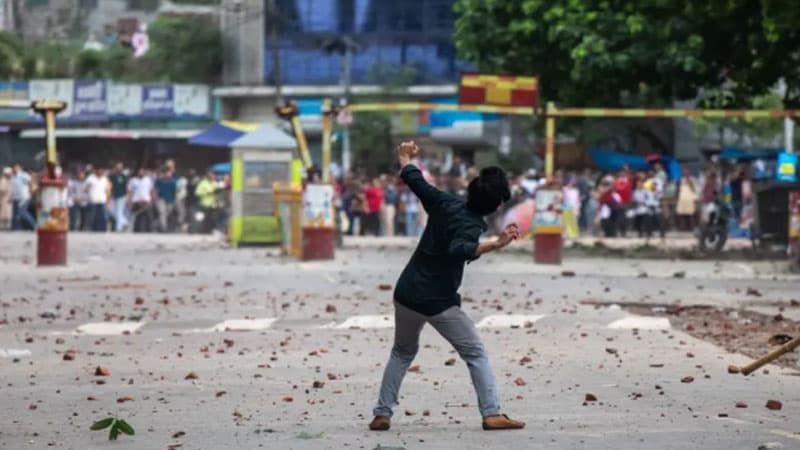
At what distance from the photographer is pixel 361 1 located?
7256 centimetres

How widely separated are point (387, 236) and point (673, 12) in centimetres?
1544

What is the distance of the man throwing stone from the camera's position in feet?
35.1

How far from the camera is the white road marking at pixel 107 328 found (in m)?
18.5

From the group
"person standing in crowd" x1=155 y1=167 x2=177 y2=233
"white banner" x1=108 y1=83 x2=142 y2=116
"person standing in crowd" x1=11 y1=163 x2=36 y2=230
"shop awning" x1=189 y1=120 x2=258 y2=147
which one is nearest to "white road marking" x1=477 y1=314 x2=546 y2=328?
"shop awning" x1=189 y1=120 x2=258 y2=147

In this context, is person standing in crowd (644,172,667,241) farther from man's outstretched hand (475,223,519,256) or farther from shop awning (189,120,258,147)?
man's outstretched hand (475,223,519,256)

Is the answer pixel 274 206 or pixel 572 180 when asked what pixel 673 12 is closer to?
pixel 274 206

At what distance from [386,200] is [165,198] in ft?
23.4

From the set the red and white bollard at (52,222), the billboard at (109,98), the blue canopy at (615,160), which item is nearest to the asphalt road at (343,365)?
the red and white bollard at (52,222)

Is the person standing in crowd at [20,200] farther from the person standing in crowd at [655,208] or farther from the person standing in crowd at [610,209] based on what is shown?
the person standing in crowd at [655,208]

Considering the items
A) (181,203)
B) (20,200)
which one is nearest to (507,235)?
(20,200)

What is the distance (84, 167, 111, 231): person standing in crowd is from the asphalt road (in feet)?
69.9

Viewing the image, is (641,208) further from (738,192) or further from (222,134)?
(222,134)

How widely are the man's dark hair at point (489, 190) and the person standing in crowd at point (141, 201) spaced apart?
131 ft

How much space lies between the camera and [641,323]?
62.1 ft
